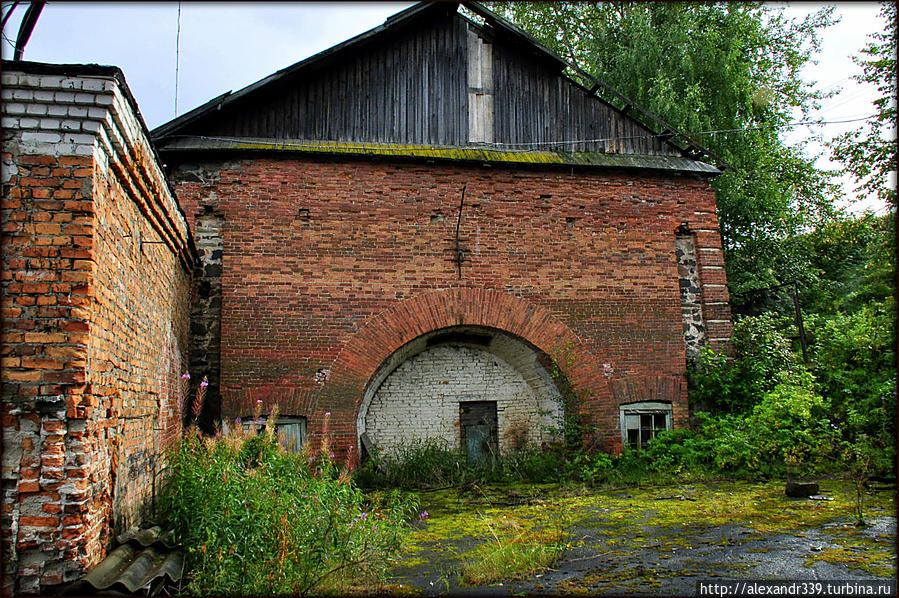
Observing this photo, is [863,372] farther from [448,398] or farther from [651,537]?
[448,398]

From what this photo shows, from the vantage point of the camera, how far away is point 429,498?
9.31 metres

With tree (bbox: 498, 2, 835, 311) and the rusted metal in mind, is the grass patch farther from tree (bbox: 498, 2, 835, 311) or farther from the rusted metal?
tree (bbox: 498, 2, 835, 311)

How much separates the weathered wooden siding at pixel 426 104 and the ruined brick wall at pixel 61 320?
5865 mm

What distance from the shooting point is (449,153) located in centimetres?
1081

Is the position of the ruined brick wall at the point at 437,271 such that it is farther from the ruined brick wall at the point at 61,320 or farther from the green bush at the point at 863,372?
the ruined brick wall at the point at 61,320

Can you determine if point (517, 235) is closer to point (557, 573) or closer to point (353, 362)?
point (353, 362)

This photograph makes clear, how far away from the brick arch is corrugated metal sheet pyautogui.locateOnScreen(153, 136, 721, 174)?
90.3 inches

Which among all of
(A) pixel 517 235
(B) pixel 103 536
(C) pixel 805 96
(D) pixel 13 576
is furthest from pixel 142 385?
(C) pixel 805 96

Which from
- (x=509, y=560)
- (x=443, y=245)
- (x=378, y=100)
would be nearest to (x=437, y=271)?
(x=443, y=245)

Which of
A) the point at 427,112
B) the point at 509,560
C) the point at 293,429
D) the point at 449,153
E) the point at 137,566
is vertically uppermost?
the point at 427,112

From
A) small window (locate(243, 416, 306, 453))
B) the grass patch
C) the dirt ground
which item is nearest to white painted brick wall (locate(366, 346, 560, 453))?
small window (locate(243, 416, 306, 453))

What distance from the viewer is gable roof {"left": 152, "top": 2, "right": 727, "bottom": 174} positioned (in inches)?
408

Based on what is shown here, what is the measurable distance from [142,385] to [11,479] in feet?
7.06

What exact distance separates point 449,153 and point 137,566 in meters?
8.12
